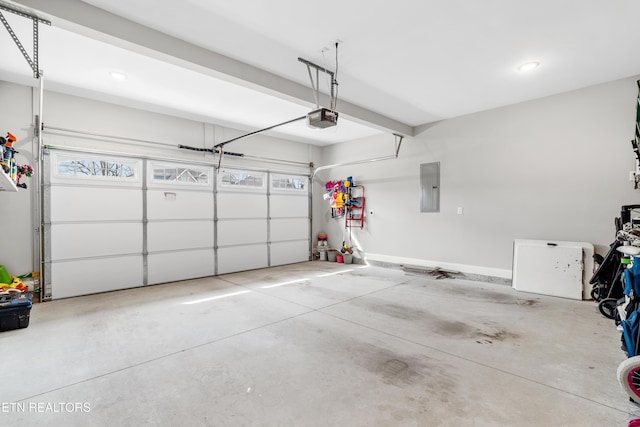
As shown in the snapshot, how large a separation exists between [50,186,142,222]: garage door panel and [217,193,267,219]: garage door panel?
5.37 feet

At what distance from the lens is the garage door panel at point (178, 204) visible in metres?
5.61

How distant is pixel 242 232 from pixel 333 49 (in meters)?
4.67

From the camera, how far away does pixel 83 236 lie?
4879mm

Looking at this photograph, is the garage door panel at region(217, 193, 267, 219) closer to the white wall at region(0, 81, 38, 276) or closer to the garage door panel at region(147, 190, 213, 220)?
the garage door panel at region(147, 190, 213, 220)

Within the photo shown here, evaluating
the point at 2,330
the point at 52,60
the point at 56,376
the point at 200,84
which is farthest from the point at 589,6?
the point at 2,330

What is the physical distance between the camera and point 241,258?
6863 mm

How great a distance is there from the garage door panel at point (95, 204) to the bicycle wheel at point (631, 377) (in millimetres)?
6528

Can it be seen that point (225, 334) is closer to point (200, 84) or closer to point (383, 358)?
point (383, 358)

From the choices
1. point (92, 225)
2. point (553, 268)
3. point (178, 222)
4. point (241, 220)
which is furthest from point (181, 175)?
point (553, 268)

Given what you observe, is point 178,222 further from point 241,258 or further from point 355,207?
point 355,207

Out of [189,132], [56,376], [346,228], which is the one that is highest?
[189,132]

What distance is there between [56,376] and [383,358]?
2.78 meters

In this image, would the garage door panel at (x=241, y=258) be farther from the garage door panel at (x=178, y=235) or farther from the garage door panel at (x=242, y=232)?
the garage door panel at (x=178, y=235)

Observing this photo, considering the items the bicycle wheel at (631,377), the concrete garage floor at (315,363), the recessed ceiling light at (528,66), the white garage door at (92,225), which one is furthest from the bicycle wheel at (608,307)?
the white garage door at (92,225)
